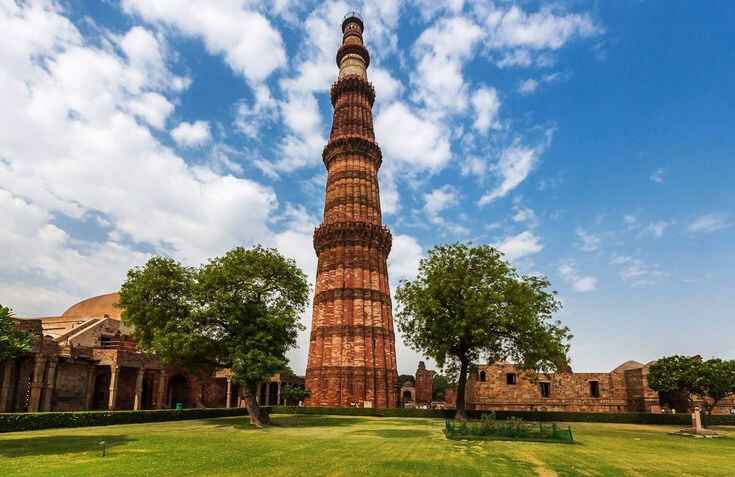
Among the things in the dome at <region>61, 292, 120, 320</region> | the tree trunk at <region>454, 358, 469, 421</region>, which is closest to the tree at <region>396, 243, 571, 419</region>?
the tree trunk at <region>454, 358, 469, 421</region>

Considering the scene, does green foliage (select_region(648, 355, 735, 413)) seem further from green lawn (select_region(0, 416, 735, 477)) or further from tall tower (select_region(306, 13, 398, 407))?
tall tower (select_region(306, 13, 398, 407))

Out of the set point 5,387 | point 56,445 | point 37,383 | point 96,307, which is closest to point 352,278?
point 37,383

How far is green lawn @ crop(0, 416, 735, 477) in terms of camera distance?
1389 centimetres

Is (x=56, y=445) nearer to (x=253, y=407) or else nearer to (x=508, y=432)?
(x=253, y=407)

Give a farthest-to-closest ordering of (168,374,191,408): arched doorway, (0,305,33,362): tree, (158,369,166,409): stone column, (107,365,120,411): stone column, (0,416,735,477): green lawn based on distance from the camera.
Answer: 1. (168,374,191,408): arched doorway
2. (158,369,166,409): stone column
3. (107,365,120,411): stone column
4. (0,305,33,362): tree
5. (0,416,735,477): green lawn

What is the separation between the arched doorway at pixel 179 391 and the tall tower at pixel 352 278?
13214mm

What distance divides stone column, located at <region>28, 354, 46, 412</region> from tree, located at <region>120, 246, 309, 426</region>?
6.19 m

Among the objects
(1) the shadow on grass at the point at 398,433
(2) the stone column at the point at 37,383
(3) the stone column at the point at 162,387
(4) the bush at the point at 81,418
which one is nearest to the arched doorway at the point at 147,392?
(3) the stone column at the point at 162,387

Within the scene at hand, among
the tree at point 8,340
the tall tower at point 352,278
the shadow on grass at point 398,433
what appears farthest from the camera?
the tall tower at point 352,278

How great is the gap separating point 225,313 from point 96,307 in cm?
5405

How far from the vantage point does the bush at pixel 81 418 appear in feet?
80.8

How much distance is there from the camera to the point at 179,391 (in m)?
50.6

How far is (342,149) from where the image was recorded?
172 ft

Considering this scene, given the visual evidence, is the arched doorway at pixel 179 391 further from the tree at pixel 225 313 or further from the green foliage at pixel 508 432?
the green foliage at pixel 508 432
